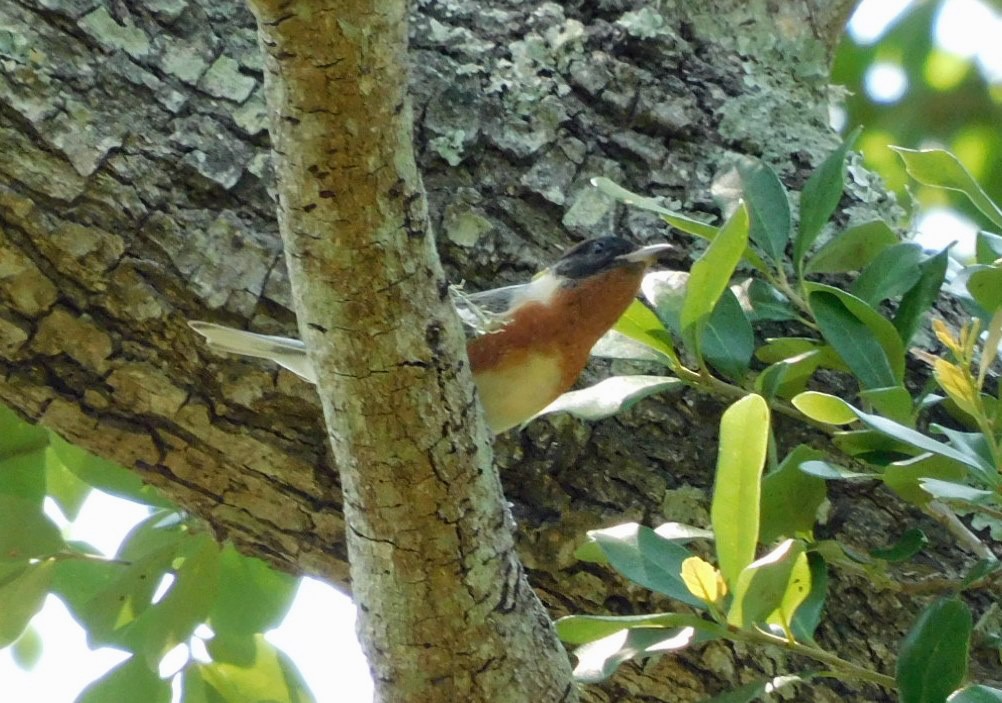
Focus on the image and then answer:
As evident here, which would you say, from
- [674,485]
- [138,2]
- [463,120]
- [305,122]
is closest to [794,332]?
[674,485]

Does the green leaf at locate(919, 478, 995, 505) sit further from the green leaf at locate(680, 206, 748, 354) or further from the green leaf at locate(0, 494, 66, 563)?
the green leaf at locate(0, 494, 66, 563)

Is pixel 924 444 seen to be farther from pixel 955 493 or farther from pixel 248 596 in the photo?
pixel 248 596

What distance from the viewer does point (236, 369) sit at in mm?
2193

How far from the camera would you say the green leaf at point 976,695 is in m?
1.43

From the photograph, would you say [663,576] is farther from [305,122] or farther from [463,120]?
[463,120]

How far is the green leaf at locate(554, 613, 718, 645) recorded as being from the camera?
156cm

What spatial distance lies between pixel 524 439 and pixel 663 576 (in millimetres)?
695

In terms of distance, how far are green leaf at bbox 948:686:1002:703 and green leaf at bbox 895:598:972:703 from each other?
8cm

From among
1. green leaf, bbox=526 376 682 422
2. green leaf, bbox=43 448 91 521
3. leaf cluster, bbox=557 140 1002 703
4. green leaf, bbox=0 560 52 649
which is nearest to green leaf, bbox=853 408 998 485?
leaf cluster, bbox=557 140 1002 703

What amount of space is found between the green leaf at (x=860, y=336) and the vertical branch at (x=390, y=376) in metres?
0.65

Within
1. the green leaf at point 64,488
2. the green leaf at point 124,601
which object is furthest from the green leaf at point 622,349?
the green leaf at point 64,488

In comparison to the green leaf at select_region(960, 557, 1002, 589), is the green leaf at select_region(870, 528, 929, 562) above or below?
above

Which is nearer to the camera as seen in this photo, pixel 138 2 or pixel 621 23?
pixel 138 2

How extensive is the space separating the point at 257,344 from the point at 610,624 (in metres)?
0.91
